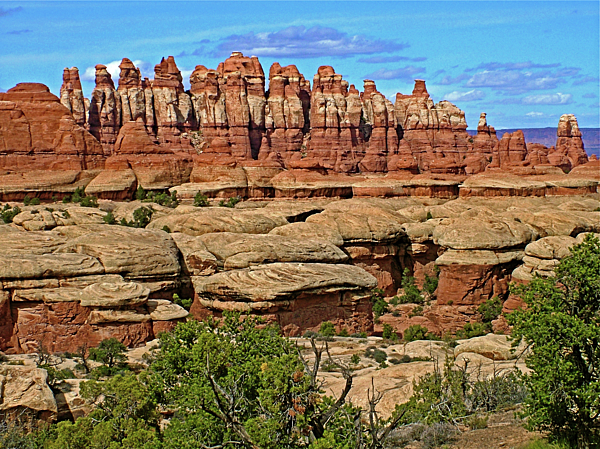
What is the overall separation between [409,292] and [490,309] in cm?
507

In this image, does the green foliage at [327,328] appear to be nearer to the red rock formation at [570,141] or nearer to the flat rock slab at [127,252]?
the flat rock slab at [127,252]

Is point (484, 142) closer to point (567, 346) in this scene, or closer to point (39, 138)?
point (39, 138)

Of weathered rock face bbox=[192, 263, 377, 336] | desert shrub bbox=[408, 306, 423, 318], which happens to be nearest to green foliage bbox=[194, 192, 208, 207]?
desert shrub bbox=[408, 306, 423, 318]

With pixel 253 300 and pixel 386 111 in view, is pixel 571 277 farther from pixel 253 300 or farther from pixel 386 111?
pixel 386 111

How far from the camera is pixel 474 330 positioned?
2884 cm

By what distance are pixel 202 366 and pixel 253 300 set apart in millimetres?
12306

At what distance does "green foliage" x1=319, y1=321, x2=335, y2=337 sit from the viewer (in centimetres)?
2560

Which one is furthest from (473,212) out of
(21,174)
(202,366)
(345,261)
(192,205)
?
(202,366)

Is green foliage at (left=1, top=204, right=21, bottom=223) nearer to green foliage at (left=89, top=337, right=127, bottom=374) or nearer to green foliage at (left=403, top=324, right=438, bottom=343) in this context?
green foliage at (left=89, top=337, right=127, bottom=374)

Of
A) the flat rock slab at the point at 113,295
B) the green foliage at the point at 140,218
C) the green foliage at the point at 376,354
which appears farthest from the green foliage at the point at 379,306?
the green foliage at the point at 140,218

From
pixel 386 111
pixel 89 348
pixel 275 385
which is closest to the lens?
pixel 275 385

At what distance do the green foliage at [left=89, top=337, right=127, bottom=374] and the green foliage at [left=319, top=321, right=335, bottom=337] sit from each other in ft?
20.7

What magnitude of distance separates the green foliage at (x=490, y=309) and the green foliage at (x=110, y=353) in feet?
50.4

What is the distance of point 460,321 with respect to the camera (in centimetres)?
3291
